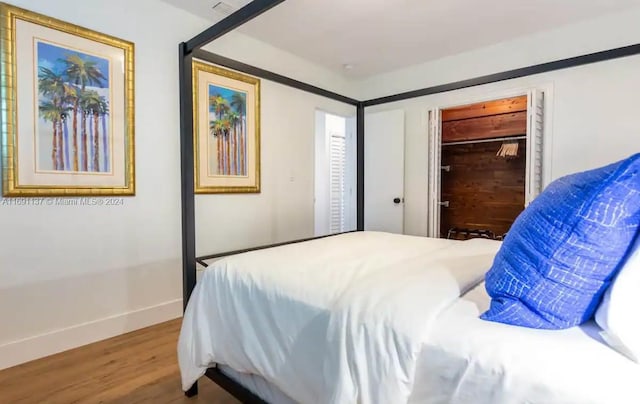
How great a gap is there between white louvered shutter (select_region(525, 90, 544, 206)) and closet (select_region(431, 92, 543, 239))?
79cm

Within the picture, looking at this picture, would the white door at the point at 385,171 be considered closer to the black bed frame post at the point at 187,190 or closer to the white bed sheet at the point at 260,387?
the black bed frame post at the point at 187,190

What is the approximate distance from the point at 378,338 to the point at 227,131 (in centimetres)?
264

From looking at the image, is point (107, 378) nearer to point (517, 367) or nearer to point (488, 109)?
point (517, 367)

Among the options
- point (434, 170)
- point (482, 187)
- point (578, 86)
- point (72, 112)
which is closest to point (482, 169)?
point (482, 187)

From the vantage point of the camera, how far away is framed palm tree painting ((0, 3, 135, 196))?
2096mm

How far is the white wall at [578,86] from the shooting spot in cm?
285

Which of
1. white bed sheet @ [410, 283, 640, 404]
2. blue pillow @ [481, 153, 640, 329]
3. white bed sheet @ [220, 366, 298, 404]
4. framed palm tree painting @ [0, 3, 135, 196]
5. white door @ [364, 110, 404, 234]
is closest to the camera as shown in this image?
white bed sheet @ [410, 283, 640, 404]

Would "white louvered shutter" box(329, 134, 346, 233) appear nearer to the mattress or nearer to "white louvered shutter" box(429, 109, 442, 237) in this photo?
"white louvered shutter" box(429, 109, 442, 237)

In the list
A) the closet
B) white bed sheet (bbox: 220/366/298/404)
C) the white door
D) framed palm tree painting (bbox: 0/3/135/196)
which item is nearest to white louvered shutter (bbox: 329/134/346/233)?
the white door

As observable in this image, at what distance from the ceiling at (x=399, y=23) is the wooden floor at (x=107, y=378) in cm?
259

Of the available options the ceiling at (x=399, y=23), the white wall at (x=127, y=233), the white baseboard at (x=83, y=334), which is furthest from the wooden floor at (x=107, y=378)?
the ceiling at (x=399, y=23)

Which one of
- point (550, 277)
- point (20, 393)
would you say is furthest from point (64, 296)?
point (550, 277)

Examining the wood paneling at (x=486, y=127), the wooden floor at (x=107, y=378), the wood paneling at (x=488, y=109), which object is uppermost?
the wood paneling at (x=488, y=109)

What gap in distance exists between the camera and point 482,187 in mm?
4684
